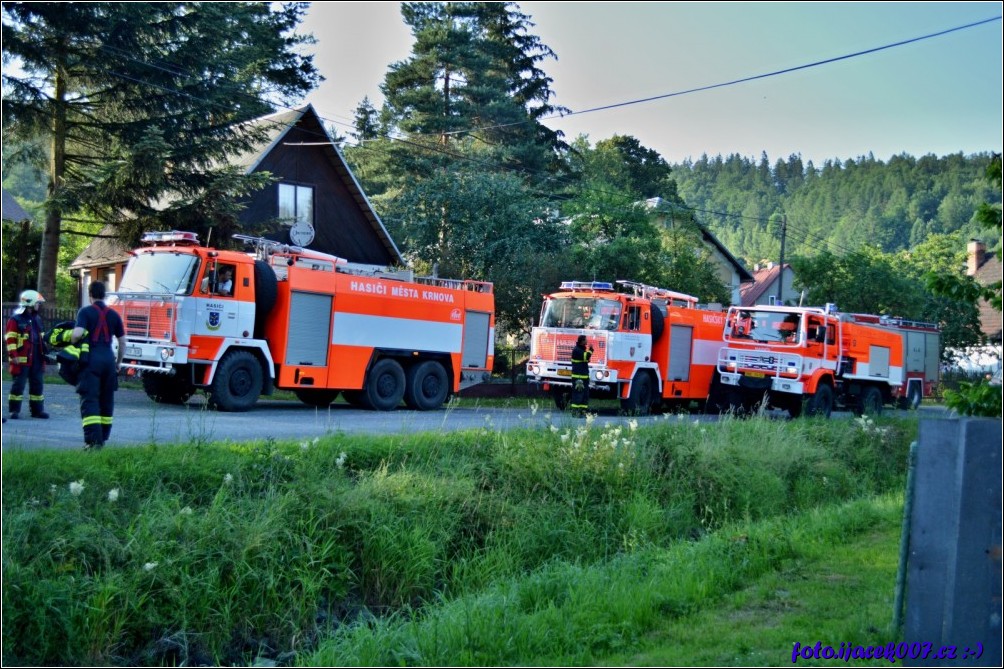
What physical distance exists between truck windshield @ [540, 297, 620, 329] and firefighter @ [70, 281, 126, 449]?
1403 cm

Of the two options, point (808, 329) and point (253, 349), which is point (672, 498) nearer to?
point (253, 349)

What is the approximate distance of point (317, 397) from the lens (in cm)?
2036

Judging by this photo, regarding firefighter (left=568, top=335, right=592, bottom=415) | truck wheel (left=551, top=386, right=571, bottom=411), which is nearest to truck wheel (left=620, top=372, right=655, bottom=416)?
truck wheel (left=551, top=386, right=571, bottom=411)

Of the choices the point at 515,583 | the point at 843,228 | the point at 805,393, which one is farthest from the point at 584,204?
the point at 843,228

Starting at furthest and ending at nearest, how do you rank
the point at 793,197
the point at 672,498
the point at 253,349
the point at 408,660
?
the point at 793,197 < the point at 253,349 < the point at 672,498 < the point at 408,660

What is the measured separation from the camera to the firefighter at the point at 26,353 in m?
12.5

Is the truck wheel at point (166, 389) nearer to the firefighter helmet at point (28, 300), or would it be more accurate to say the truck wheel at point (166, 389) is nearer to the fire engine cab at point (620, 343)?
the firefighter helmet at point (28, 300)

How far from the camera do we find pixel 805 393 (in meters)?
23.6

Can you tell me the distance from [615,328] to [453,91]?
84.6ft

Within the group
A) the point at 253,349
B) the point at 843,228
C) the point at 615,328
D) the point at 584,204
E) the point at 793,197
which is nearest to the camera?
the point at 253,349

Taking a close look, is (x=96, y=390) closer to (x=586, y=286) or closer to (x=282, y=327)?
(x=282, y=327)

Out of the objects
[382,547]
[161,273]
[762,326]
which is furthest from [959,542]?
[762,326]

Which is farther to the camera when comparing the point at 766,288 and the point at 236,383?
the point at 766,288

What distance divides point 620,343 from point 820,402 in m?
5.67
